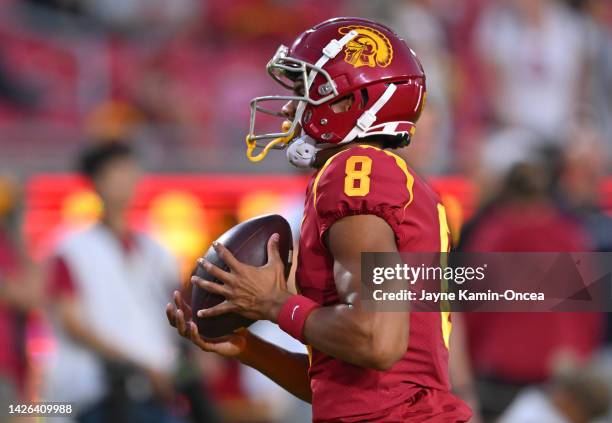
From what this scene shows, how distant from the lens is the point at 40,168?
25.7ft

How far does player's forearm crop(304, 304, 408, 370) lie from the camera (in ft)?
9.31

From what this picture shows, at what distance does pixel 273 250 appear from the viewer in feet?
10.2

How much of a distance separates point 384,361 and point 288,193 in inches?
188

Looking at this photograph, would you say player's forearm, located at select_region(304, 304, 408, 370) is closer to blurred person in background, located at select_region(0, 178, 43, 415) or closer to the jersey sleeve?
the jersey sleeve

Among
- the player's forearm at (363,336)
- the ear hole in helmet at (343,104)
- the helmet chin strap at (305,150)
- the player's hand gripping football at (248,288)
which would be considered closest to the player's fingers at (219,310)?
the player's hand gripping football at (248,288)

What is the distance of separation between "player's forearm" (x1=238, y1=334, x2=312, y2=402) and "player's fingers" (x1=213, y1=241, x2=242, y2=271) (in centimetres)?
37

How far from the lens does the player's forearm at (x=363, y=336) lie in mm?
2838

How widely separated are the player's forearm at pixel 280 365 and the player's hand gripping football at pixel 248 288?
13.2 inches

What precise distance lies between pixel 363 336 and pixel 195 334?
497 millimetres

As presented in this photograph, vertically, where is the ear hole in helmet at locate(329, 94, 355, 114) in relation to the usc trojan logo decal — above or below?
below

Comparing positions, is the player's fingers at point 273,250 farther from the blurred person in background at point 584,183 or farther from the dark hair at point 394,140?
the blurred person in background at point 584,183

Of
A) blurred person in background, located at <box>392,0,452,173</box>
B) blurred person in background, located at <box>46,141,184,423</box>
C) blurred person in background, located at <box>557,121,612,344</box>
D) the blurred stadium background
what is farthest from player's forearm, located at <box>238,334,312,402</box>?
blurred person in background, located at <box>392,0,452,173</box>

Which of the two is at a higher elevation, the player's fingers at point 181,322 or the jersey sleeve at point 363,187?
the jersey sleeve at point 363,187

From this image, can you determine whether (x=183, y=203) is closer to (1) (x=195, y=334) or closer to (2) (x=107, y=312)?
(2) (x=107, y=312)
